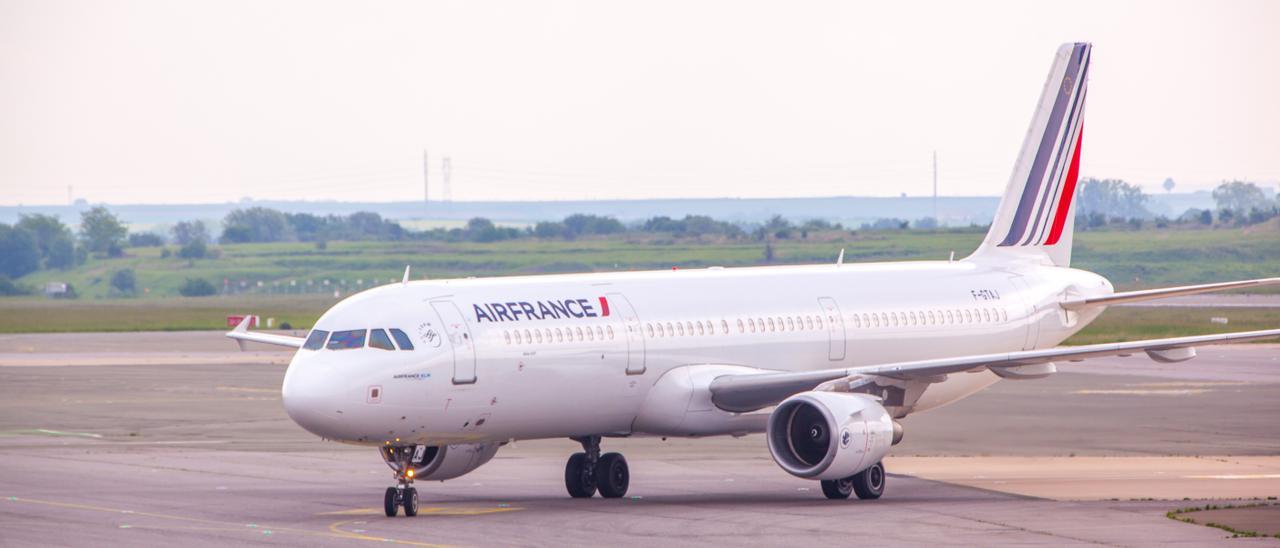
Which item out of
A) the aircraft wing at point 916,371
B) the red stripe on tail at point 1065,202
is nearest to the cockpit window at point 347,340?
the aircraft wing at point 916,371

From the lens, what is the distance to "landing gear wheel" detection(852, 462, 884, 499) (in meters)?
31.2

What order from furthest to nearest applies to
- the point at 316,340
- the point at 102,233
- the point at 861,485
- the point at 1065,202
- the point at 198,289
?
the point at 102,233
the point at 198,289
the point at 1065,202
the point at 861,485
the point at 316,340

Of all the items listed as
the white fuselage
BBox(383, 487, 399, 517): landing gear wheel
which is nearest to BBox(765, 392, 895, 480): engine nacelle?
the white fuselage

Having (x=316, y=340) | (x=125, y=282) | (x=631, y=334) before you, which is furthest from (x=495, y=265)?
(x=316, y=340)

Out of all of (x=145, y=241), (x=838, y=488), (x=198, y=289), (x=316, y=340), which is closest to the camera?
(x=316, y=340)

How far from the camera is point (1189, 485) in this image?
3294 cm

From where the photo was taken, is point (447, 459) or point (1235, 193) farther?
point (1235, 193)

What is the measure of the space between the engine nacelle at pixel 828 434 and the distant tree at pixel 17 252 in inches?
5234

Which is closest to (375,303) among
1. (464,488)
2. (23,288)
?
(464,488)

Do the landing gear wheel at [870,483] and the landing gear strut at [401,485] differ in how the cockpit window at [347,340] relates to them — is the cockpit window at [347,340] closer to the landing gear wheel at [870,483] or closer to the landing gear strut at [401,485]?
the landing gear strut at [401,485]

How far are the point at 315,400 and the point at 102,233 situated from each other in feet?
506

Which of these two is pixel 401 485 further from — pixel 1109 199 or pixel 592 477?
pixel 1109 199

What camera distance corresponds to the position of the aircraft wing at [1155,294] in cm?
3556

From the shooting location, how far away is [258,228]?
193500 mm
